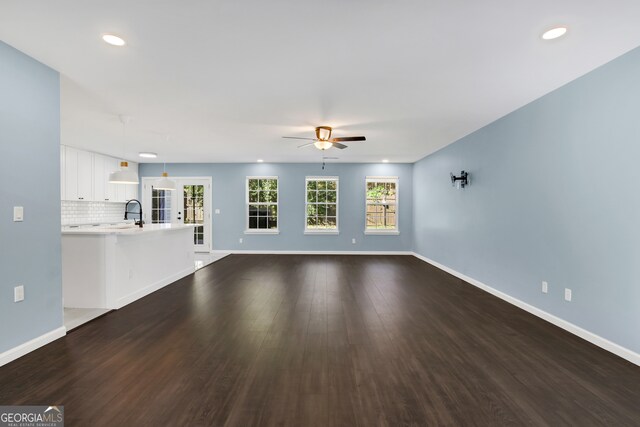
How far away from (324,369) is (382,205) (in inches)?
254

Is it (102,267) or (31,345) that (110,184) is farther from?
(31,345)

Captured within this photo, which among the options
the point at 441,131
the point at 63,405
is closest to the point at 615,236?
the point at 441,131

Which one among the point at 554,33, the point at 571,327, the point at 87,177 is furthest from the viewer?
the point at 87,177

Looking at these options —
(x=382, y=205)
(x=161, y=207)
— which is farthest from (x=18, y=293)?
(x=382, y=205)

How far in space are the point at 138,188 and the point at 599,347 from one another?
9.80 meters

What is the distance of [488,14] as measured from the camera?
6.65 ft

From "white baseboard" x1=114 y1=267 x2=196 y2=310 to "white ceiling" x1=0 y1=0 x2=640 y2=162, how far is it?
2505mm

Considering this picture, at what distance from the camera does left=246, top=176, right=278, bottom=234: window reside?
8406 millimetres

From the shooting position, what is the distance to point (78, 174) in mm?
6492

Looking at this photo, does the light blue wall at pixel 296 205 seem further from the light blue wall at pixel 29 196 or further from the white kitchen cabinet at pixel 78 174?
the light blue wall at pixel 29 196

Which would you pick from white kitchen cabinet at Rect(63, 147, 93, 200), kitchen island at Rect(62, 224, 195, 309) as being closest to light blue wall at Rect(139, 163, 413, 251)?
white kitchen cabinet at Rect(63, 147, 93, 200)

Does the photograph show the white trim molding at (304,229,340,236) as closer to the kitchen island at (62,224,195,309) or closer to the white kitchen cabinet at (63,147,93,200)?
the kitchen island at (62,224,195,309)

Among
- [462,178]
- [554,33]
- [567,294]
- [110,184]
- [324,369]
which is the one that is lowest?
[324,369]

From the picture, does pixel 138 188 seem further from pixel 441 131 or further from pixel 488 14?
pixel 488 14
